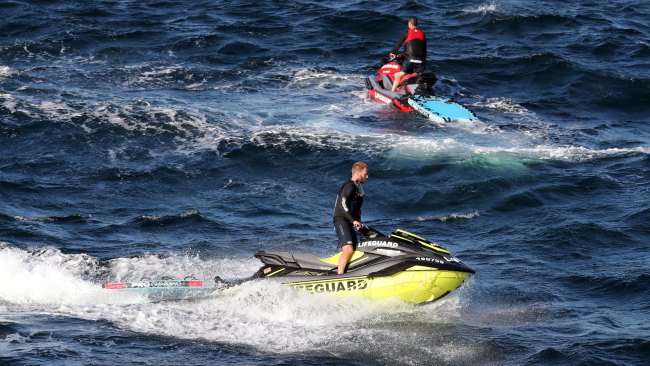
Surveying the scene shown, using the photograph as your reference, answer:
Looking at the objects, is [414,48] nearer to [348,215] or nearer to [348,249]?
[348,215]

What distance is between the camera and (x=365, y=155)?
24.7 metres

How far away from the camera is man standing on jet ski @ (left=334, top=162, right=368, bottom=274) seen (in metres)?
16.2

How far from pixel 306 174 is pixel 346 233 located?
304 inches

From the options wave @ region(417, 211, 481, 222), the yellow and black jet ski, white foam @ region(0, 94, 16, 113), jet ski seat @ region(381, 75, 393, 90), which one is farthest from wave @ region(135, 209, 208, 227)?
jet ski seat @ region(381, 75, 393, 90)

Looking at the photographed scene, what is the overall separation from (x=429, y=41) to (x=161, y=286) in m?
20.9

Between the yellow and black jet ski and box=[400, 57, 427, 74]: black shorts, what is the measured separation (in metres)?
13.4

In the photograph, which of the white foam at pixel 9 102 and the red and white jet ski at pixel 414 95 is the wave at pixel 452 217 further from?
the white foam at pixel 9 102

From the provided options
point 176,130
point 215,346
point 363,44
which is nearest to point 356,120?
point 176,130

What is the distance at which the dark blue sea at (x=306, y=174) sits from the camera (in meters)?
15.5

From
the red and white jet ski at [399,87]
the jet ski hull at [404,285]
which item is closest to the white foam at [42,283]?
the jet ski hull at [404,285]

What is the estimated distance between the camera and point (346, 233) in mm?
16281

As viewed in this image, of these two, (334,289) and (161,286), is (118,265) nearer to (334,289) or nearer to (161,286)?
(161,286)

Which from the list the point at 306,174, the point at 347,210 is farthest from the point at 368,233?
the point at 306,174

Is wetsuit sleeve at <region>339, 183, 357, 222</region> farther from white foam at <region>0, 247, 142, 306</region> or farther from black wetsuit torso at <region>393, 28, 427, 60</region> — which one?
black wetsuit torso at <region>393, 28, 427, 60</region>
